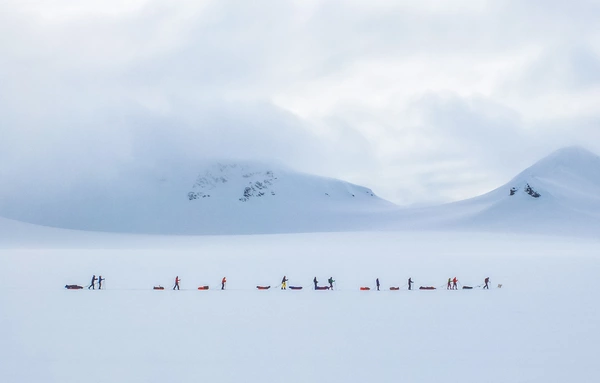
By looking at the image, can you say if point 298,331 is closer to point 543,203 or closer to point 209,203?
point 543,203

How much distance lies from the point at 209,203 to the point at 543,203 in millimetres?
93035

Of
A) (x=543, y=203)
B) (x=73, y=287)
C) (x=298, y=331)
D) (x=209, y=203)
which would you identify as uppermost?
(x=209, y=203)

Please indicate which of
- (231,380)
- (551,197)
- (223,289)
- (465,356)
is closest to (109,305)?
(223,289)

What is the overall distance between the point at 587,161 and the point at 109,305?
142952 mm

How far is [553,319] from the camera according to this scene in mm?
18516

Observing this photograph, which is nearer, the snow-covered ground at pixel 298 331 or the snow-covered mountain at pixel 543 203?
the snow-covered ground at pixel 298 331

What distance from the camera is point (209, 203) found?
172 metres

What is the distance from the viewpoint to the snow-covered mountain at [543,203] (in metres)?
101

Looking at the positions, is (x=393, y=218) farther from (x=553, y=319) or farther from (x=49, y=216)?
(x=553, y=319)

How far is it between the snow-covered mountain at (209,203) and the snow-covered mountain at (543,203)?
24.3m

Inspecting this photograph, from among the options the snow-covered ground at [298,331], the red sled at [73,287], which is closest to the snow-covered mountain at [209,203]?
the red sled at [73,287]

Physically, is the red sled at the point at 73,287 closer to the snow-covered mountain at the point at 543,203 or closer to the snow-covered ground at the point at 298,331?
the snow-covered ground at the point at 298,331

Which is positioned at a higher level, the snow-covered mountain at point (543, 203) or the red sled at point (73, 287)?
the snow-covered mountain at point (543, 203)

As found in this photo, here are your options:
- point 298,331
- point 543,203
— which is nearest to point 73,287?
point 298,331
